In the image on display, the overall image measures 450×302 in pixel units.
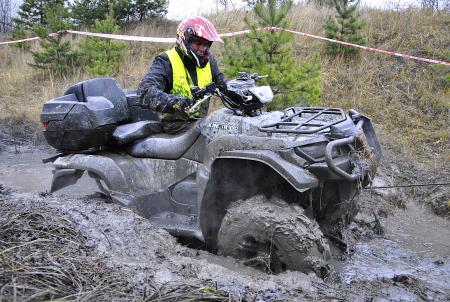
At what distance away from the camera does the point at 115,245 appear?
3.49 metres

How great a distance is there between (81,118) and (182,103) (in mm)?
996

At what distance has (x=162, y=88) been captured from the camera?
14.2 feet

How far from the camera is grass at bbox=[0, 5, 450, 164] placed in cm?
853

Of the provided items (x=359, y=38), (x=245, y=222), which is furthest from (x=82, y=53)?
(x=245, y=222)

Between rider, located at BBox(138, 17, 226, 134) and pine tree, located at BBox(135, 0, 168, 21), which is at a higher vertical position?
pine tree, located at BBox(135, 0, 168, 21)

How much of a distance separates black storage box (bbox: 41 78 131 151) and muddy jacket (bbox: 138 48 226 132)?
404 millimetres

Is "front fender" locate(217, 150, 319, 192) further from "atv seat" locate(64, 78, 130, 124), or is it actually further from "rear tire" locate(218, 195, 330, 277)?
"atv seat" locate(64, 78, 130, 124)

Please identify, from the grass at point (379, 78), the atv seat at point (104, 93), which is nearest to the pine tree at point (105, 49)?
the grass at point (379, 78)

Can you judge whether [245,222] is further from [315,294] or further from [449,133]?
[449,133]

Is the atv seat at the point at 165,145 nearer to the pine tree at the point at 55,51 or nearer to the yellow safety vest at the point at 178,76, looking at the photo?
the yellow safety vest at the point at 178,76

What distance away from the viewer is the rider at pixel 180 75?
4059 millimetres

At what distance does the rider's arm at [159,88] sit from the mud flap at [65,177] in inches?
36.6

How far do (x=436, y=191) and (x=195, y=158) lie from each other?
3441mm

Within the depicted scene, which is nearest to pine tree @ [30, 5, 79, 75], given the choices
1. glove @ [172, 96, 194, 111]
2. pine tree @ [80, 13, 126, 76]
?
pine tree @ [80, 13, 126, 76]
